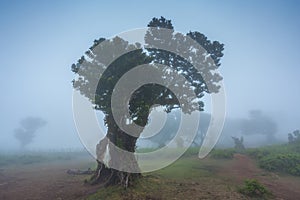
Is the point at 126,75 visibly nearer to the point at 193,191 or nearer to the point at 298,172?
the point at 193,191

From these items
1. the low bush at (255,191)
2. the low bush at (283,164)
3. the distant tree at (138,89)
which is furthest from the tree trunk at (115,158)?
the low bush at (283,164)

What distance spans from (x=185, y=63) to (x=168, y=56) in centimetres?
184

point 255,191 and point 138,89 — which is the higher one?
point 138,89

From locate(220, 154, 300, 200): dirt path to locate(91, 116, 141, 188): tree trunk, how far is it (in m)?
10.0

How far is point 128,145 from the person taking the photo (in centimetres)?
1988

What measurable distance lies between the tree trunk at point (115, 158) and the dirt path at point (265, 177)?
10.0 m

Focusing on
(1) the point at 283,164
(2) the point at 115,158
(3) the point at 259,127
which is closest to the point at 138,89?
(2) the point at 115,158

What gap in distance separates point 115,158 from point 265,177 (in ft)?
50.0

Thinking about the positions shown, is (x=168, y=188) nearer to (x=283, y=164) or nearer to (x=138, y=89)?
(x=138, y=89)

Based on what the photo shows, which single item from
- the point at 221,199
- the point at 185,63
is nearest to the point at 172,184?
the point at 221,199

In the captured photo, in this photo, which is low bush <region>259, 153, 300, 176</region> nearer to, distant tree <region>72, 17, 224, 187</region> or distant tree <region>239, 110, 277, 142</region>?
distant tree <region>72, 17, 224, 187</region>

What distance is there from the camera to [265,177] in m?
22.1

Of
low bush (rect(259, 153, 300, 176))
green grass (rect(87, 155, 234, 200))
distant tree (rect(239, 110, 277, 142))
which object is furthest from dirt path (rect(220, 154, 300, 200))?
distant tree (rect(239, 110, 277, 142))

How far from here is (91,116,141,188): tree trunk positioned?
59.2ft
